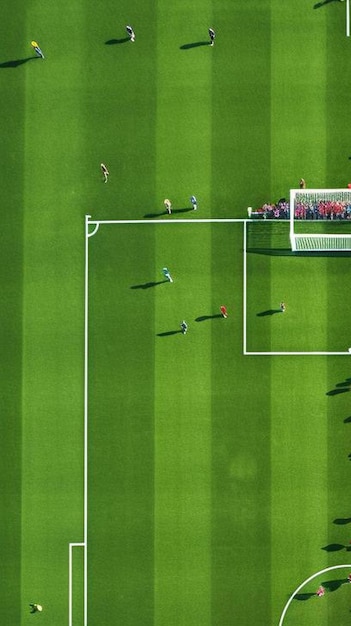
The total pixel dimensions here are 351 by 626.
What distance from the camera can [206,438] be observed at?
19.9 m

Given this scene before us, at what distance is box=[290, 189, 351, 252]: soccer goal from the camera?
19516 millimetres

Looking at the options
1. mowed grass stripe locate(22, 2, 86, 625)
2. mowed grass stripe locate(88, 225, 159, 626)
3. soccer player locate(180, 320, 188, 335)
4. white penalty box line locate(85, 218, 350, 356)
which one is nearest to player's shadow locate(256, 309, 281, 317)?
white penalty box line locate(85, 218, 350, 356)

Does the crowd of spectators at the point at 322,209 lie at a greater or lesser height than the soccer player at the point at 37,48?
lesser

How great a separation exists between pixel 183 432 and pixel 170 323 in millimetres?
2948

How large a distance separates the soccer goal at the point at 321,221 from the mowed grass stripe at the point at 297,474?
310 centimetres

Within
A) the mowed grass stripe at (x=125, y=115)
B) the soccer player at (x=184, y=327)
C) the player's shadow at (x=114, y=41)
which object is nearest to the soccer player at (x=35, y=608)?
the soccer player at (x=184, y=327)

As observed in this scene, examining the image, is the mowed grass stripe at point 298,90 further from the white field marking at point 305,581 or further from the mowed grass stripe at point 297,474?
the white field marking at point 305,581

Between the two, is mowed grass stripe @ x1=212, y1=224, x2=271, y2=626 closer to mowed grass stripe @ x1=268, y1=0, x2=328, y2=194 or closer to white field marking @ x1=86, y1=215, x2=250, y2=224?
white field marking @ x1=86, y1=215, x2=250, y2=224

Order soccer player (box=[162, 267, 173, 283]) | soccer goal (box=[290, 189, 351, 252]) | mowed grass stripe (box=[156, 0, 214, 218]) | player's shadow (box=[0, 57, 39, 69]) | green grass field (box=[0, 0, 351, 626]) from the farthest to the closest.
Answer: player's shadow (box=[0, 57, 39, 69]), mowed grass stripe (box=[156, 0, 214, 218]), soccer player (box=[162, 267, 173, 283]), green grass field (box=[0, 0, 351, 626]), soccer goal (box=[290, 189, 351, 252])

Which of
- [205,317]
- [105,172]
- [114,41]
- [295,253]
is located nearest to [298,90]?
[295,253]

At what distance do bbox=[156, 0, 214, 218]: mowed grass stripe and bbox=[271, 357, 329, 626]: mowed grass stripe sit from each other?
17.1 feet

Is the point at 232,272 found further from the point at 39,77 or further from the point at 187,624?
the point at 187,624

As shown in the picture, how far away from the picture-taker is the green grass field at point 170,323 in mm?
19750

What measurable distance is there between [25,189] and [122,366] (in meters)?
5.52
